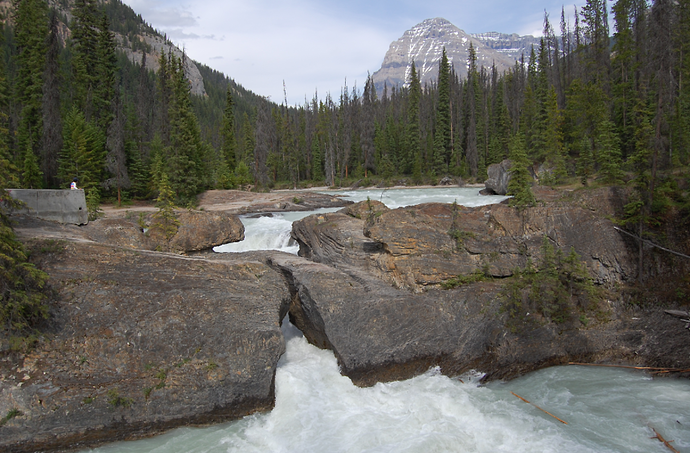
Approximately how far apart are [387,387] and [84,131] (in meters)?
30.2

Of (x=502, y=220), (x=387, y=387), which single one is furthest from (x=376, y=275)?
(x=502, y=220)

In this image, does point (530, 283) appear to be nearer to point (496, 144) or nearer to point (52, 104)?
point (52, 104)

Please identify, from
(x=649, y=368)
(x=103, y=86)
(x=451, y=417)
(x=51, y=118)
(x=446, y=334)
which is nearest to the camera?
(x=451, y=417)

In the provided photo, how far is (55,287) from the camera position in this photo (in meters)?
8.43

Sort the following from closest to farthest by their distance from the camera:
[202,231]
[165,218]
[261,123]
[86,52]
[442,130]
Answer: [165,218], [202,231], [86,52], [261,123], [442,130]

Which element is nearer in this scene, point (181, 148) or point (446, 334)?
point (446, 334)

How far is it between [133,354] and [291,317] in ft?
15.3

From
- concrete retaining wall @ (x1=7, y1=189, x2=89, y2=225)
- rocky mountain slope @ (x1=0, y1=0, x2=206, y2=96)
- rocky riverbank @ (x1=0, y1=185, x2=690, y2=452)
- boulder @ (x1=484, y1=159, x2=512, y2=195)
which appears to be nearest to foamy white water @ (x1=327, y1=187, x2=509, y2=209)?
boulder @ (x1=484, y1=159, x2=512, y2=195)

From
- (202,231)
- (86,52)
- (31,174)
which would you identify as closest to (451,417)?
(202,231)

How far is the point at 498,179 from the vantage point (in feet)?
121

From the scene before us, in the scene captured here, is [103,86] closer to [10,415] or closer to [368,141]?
[10,415]

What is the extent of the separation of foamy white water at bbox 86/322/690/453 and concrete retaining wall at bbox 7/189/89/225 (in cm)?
802

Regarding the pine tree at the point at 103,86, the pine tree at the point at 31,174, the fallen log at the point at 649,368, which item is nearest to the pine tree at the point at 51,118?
the pine tree at the point at 31,174

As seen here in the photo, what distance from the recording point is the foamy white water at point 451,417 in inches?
293
